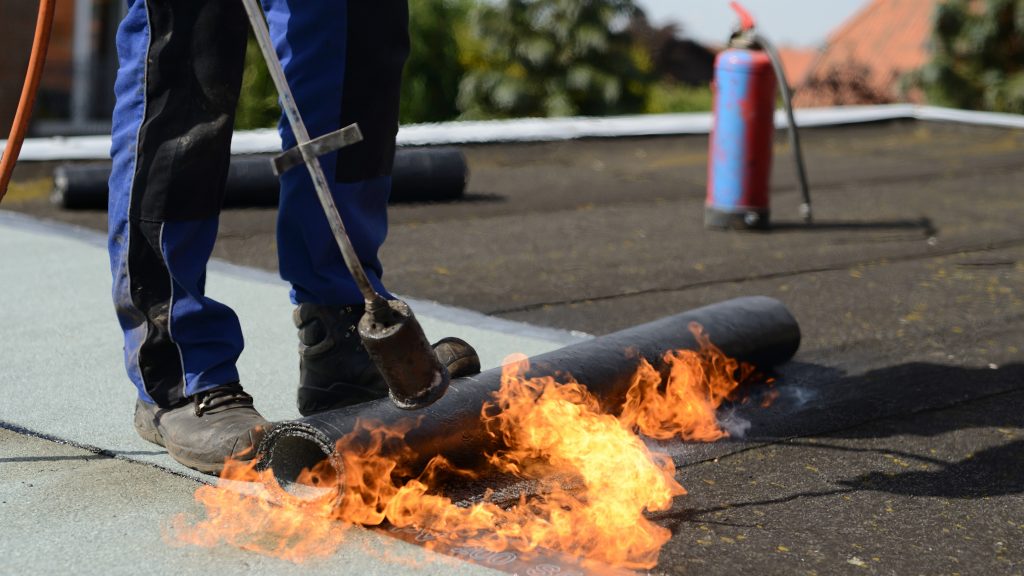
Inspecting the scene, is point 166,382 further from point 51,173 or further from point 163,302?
point 51,173

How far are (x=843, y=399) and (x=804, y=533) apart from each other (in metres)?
1.03

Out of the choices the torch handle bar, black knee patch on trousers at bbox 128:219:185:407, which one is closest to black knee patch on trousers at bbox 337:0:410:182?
black knee patch on trousers at bbox 128:219:185:407

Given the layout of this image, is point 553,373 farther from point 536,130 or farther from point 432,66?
point 432,66

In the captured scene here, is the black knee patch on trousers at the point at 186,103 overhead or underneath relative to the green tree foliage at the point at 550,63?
overhead

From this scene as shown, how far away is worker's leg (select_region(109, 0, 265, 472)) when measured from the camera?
266 centimetres

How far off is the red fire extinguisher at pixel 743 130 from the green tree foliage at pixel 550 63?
10.9 metres

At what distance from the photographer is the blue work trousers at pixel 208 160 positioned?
2678 mm

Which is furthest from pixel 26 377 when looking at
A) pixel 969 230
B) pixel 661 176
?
pixel 661 176

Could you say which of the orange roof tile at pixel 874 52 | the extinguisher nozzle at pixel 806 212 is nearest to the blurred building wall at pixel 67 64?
the orange roof tile at pixel 874 52

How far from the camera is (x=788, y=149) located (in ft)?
32.6

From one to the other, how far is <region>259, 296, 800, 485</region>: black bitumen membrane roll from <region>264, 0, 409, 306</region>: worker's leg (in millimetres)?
397

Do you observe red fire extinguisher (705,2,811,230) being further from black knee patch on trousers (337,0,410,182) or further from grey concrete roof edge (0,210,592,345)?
black knee patch on trousers (337,0,410,182)

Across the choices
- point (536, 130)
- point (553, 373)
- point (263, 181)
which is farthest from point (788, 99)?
point (553, 373)

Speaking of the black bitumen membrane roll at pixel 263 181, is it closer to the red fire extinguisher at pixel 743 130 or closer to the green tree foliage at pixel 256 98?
the red fire extinguisher at pixel 743 130
